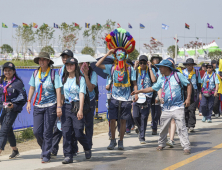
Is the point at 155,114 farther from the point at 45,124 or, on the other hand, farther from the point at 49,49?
the point at 49,49

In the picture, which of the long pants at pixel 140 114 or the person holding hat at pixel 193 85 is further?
the person holding hat at pixel 193 85

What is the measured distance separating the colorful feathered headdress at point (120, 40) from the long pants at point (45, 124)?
84.2 inches

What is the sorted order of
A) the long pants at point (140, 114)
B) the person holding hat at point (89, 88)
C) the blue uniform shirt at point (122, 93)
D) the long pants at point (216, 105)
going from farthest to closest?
the long pants at point (216, 105), the long pants at point (140, 114), the blue uniform shirt at point (122, 93), the person holding hat at point (89, 88)

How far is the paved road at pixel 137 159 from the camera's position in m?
6.15

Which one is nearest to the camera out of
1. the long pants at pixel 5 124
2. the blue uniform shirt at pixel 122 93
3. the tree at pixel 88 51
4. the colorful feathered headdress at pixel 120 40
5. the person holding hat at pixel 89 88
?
the long pants at pixel 5 124

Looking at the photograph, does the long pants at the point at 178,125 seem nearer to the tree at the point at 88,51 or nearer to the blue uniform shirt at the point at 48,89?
the blue uniform shirt at the point at 48,89

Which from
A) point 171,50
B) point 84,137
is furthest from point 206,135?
point 171,50

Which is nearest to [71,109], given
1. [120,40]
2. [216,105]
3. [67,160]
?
[67,160]

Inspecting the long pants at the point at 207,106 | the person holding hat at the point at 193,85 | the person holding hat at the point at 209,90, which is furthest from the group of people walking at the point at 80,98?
the person holding hat at the point at 209,90

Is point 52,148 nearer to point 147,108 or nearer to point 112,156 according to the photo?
Answer: point 112,156

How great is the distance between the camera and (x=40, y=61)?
652 centimetres

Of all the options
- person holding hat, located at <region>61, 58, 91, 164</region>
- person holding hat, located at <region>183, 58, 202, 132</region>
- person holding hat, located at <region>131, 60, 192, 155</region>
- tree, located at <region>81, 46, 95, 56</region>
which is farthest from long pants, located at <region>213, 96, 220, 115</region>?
tree, located at <region>81, 46, 95, 56</region>

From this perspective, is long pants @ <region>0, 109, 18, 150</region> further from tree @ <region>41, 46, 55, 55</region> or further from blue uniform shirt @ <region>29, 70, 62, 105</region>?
tree @ <region>41, 46, 55, 55</region>

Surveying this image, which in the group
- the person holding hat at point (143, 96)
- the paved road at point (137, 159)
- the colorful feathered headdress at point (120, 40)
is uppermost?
the colorful feathered headdress at point (120, 40)
